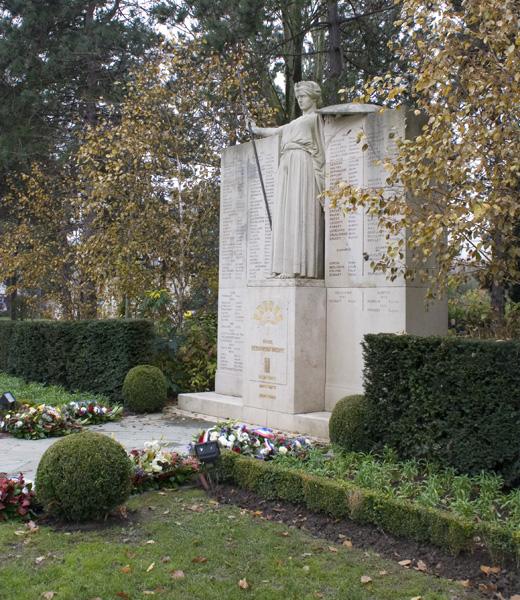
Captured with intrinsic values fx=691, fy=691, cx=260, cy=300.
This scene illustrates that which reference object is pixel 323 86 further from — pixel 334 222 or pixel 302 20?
pixel 334 222

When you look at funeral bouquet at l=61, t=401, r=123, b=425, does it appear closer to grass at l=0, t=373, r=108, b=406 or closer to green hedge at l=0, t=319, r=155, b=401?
grass at l=0, t=373, r=108, b=406

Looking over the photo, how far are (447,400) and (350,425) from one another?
1.21m

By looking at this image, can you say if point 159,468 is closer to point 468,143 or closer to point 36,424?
point 36,424

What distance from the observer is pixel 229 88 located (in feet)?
Result: 49.2

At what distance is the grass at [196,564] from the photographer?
4191 millimetres

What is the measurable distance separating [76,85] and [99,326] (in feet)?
33.1

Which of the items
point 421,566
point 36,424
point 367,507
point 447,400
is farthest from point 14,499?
point 447,400

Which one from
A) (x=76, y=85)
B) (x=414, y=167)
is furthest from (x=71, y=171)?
(x=414, y=167)

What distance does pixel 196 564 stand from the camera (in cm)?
464

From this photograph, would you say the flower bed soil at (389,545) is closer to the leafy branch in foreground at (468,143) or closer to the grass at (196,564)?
the grass at (196,564)

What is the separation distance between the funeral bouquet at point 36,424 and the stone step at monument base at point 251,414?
242 cm

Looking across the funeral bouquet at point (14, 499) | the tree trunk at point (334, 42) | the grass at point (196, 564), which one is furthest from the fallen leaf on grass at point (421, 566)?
the tree trunk at point (334, 42)

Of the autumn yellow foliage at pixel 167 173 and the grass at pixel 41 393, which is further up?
the autumn yellow foliage at pixel 167 173

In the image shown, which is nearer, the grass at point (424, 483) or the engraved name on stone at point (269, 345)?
the grass at point (424, 483)
